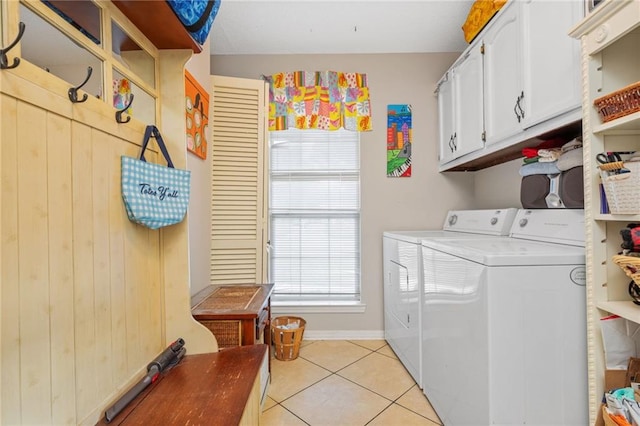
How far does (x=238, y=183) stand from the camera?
234 cm

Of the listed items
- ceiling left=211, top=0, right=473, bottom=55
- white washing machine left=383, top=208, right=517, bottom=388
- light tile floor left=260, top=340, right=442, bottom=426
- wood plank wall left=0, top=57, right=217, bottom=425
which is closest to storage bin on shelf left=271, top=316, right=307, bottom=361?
light tile floor left=260, top=340, right=442, bottom=426

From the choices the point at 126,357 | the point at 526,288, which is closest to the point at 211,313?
the point at 126,357

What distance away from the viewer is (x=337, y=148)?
9.47ft

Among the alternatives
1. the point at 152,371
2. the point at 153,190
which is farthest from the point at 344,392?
the point at 153,190

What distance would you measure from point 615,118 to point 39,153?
67.1 inches

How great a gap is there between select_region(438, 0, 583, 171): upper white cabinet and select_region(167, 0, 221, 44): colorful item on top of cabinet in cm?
154

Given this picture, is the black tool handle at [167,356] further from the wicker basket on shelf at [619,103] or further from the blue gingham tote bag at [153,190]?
the wicker basket on shelf at [619,103]

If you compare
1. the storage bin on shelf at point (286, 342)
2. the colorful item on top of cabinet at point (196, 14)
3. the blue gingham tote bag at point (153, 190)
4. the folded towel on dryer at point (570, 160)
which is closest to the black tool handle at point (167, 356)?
the blue gingham tote bag at point (153, 190)

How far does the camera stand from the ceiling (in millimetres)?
2184

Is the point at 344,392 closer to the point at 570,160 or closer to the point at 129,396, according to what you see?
the point at 129,396

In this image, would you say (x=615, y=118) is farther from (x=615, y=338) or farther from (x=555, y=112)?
(x=615, y=338)

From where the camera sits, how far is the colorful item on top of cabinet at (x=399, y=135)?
283 centimetres

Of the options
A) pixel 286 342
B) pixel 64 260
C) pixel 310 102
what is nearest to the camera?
pixel 64 260

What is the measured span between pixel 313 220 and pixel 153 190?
6.60ft
